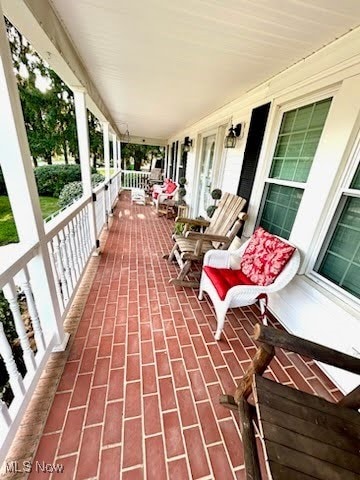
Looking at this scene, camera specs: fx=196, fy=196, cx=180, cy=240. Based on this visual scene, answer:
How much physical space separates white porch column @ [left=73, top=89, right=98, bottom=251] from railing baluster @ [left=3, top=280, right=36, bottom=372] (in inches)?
71.4

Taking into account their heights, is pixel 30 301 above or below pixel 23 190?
below

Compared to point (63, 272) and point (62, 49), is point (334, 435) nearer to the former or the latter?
point (63, 272)

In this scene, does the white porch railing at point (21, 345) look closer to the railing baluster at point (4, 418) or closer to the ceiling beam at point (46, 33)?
the railing baluster at point (4, 418)

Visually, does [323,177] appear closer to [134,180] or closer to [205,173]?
[205,173]

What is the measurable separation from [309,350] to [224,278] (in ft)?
3.27

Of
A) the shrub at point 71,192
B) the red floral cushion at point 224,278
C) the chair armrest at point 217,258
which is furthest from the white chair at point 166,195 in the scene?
the red floral cushion at point 224,278

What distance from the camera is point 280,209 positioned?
2.19 meters

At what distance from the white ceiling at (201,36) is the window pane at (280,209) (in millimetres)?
1134

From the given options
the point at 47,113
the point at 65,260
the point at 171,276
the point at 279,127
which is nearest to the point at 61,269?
the point at 65,260

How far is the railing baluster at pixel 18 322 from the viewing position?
1008mm

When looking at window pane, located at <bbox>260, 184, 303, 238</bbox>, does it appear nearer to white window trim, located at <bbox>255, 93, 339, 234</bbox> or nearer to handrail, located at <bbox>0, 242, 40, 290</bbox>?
white window trim, located at <bbox>255, 93, 339, 234</bbox>

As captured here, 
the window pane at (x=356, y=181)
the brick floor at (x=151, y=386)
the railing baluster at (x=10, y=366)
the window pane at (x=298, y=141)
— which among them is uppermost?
the window pane at (x=298, y=141)

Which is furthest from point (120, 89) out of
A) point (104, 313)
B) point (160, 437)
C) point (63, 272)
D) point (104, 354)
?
point (160, 437)

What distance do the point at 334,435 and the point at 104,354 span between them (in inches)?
56.4
